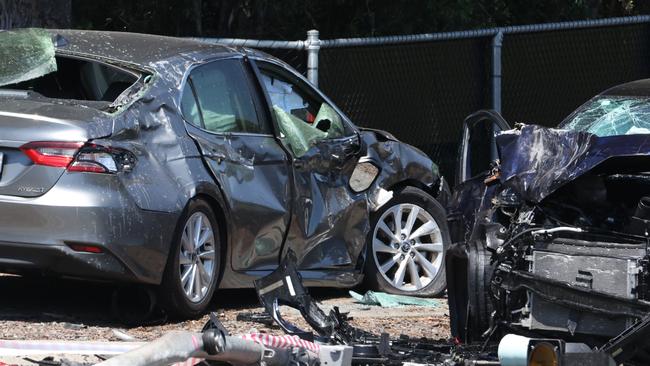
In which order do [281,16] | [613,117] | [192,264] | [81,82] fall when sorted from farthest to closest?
[281,16], [613,117], [81,82], [192,264]

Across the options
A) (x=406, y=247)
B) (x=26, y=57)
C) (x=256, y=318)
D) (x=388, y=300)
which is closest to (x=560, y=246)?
(x=256, y=318)

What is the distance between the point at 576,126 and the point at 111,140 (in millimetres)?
3119

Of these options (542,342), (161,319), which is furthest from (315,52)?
(542,342)

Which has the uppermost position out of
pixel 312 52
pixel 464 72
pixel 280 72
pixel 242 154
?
pixel 464 72

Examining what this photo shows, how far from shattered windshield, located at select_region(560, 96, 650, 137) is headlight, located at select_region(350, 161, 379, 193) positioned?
60.3 inches

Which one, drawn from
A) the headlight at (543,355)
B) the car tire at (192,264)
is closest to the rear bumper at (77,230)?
the car tire at (192,264)

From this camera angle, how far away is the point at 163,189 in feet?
25.7

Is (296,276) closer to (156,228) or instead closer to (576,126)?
Answer: (156,228)

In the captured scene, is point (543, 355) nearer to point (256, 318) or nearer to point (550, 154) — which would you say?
point (550, 154)

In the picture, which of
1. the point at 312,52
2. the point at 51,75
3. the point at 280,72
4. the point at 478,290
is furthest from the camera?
the point at 312,52

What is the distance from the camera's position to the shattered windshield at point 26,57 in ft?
26.9

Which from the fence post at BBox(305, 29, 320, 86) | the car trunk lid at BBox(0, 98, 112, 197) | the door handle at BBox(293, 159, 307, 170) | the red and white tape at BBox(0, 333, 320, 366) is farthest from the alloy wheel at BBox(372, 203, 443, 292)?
the red and white tape at BBox(0, 333, 320, 366)

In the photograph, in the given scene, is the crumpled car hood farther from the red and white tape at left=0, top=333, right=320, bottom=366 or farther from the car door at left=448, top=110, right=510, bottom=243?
the red and white tape at left=0, top=333, right=320, bottom=366

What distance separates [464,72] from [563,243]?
286 inches
